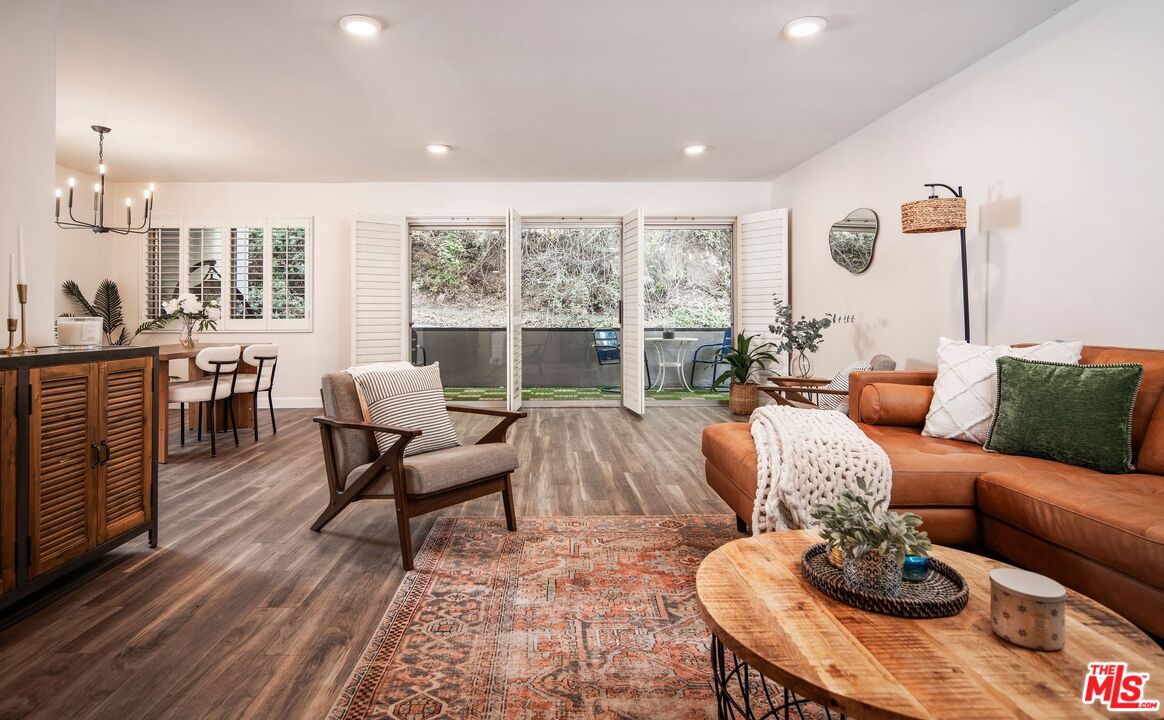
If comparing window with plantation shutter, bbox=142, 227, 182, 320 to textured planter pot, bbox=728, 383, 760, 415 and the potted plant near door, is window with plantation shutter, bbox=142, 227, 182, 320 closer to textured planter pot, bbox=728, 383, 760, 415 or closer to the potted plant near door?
the potted plant near door

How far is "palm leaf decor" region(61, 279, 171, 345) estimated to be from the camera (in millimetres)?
6238

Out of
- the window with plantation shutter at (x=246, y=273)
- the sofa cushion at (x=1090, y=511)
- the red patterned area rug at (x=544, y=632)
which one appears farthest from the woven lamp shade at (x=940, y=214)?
the window with plantation shutter at (x=246, y=273)

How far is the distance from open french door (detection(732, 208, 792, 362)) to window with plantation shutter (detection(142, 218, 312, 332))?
189 inches

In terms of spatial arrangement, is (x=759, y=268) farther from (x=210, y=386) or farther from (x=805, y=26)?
(x=210, y=386)

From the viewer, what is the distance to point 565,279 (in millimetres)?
8203

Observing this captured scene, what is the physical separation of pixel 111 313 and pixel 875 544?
302 inches

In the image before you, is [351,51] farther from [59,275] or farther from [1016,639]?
[59,275]

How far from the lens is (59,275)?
5.90m

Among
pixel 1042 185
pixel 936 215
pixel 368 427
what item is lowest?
pixel 368 427

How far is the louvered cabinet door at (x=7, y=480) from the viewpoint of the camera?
1.90 metres

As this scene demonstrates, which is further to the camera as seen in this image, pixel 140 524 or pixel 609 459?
pixel 609 459

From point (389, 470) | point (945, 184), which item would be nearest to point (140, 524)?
point (389, 470)

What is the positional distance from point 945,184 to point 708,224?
3.18 meters

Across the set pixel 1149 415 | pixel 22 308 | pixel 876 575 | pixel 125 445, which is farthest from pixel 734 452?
pixel 22 308
